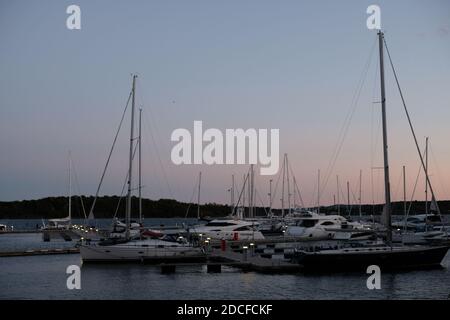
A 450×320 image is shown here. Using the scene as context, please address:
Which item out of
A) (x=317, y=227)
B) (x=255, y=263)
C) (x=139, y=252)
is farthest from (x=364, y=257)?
(x=317, y=227)

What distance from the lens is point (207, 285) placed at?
1117 inches

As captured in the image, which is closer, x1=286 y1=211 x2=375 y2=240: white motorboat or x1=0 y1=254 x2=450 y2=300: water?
x1=0 y1=254 x2=450 y2=300: water

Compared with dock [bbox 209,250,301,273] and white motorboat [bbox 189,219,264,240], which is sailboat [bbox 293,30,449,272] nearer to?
dock [bbox 209,250,301,273]

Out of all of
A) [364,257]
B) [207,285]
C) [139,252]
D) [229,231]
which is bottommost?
[207,285]

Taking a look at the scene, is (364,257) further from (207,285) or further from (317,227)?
(317,227)

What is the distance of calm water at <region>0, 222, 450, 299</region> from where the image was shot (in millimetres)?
25641

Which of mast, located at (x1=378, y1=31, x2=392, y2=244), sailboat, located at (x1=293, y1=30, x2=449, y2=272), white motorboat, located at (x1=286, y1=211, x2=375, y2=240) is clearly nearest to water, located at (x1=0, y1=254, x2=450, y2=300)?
sailboat, located at (x1=293, y1=30, x2=449, y2=272)

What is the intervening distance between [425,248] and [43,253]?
27719 millimetres

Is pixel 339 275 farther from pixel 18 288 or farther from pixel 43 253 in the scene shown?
pixel 43 253

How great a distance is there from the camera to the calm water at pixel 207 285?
25641mm

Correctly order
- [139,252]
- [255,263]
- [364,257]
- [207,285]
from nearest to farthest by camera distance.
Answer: [207,285] → [364,257] → [255,263] → [139,252]

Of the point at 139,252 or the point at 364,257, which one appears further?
the point at 139,252
